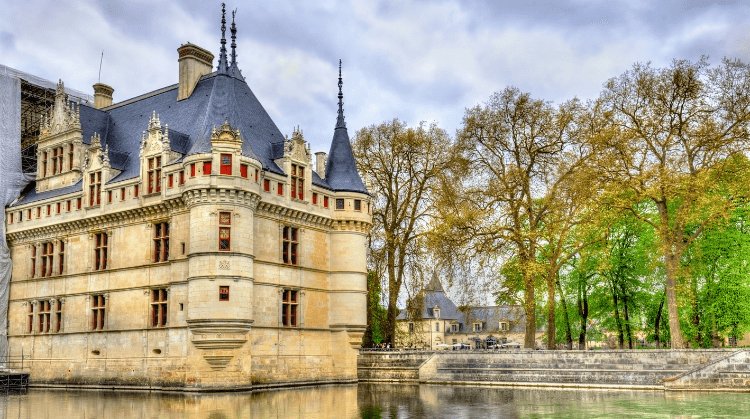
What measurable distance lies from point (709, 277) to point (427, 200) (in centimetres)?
1635

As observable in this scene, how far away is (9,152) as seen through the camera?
1658 inches

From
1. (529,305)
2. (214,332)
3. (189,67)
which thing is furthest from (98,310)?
(529,305)

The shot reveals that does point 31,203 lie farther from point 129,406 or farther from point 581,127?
point 581,127

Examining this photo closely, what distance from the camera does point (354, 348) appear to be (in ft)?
124

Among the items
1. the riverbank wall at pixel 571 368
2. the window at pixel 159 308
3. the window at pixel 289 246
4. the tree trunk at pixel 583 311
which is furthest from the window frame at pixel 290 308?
the tree trunk at pixel 583 311

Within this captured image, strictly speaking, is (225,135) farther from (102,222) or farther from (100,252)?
(100,252)

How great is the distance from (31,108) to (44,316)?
15.3 m

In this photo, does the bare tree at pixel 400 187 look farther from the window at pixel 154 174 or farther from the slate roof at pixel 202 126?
the window at pixel 154 174

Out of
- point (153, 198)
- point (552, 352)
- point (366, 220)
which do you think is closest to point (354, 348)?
point (366, 220)

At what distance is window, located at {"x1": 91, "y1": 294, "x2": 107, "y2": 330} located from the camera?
117ft

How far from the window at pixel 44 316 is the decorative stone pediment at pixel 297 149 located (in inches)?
614

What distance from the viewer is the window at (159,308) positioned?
32.9 metres

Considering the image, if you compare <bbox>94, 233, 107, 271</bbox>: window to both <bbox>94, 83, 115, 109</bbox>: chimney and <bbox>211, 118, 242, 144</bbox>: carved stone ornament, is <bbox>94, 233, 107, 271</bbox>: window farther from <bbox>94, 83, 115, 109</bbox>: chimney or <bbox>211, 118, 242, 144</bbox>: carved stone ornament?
<bbox>94, 83, 115, 109</bbox>: chimney

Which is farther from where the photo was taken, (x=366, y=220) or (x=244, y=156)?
(x=366, y=220)
